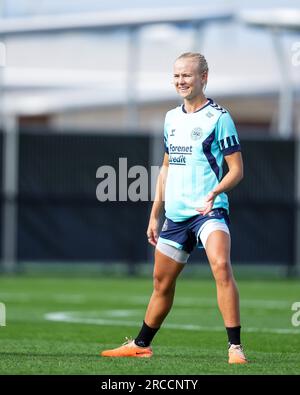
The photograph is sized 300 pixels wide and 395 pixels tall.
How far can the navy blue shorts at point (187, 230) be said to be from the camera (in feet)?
29.2

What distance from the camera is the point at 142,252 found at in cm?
2264

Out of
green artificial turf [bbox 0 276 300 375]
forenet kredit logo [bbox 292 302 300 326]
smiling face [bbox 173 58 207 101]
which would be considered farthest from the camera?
forenet kredit logo [bbox 292 302 300 326]

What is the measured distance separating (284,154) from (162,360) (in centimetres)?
1463

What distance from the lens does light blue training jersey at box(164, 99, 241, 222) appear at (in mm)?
8898

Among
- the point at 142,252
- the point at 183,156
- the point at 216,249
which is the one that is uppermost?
the point at 183,156

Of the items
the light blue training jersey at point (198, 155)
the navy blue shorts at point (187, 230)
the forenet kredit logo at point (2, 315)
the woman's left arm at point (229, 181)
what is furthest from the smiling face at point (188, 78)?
the forenet kredit logo at point (2, 315)

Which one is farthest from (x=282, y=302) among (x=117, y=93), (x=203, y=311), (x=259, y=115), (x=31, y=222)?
(x=259, y=115)

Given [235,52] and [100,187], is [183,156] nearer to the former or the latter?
[100,187]

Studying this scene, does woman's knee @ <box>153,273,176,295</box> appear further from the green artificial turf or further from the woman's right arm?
the green artificial turf

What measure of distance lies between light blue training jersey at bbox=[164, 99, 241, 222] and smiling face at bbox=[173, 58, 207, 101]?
142 mm

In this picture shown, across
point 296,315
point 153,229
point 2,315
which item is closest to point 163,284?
point 153,229

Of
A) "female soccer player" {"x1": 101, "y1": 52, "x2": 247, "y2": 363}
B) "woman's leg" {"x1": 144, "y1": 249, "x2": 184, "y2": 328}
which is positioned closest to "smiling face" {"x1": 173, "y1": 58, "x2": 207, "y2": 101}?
"female soccer player" {"x1": 101, "y1": 52, "x2": 247, "y2": 363}

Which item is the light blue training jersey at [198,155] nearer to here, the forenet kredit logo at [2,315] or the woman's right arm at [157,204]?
the woman's right arm at [157,204]

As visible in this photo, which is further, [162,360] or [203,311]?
[203,311]
